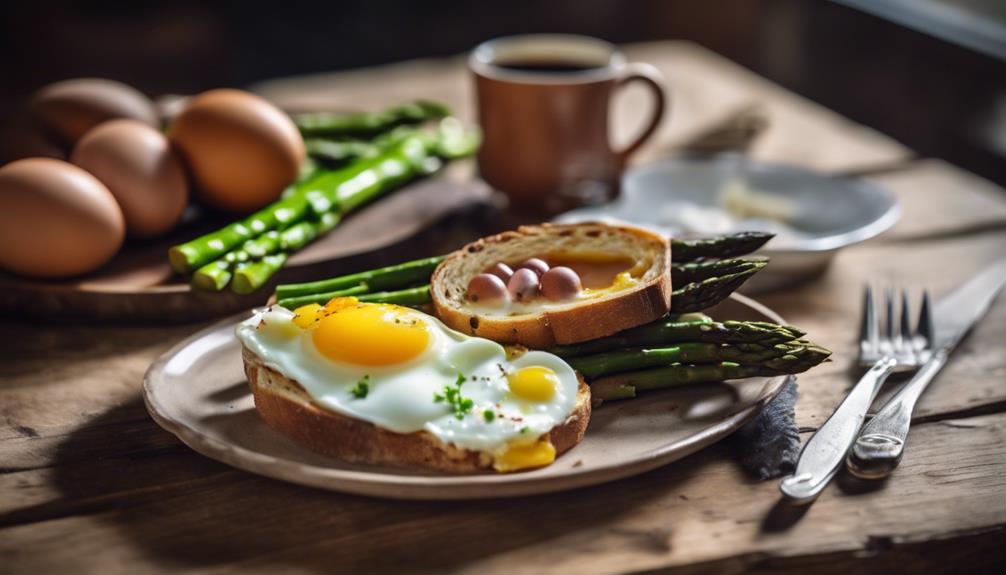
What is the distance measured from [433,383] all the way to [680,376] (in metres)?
0.48

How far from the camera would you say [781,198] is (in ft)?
9.29

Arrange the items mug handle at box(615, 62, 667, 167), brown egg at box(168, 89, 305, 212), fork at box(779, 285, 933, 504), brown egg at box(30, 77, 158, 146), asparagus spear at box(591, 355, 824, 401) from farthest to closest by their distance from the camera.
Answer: mug handle at box(615, 62, 667, 167) → brown egg at box(30, 77, 158, 146) → brown egg at box(168, 89, 305, 212) → asparagus spear at box(591, 355, 824, 401) → fork at box(779, 285, 933, 504)

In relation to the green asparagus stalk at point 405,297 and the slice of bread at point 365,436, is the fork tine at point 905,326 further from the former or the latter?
the green asparagus stalk at point 405,297

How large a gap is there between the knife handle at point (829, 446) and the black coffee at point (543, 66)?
1.40 metres

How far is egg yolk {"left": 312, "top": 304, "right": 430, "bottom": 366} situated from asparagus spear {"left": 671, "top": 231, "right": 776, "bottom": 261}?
0.70 m

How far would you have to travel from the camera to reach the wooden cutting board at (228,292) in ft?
7.24

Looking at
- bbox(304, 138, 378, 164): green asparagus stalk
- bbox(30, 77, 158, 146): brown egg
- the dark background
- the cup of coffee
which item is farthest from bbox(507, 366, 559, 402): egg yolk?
the dark background

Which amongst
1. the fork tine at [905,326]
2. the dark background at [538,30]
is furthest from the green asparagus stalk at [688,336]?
the dark background at [538,30]

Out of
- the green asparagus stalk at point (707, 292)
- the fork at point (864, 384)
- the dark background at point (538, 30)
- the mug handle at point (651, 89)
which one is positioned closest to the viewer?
the fork at point (864, 384)

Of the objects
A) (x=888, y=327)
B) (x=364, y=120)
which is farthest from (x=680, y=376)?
(x=364, y=120)

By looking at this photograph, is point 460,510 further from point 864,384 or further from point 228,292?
point 228,292

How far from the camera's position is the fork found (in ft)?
5.14

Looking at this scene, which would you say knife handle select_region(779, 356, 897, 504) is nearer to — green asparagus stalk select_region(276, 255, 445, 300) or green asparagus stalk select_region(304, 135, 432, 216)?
green asparagus stalk select_region(276, 255, 445, 300)

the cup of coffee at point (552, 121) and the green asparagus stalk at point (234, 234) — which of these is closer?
the green asparagus stalk at point (234, 234)
